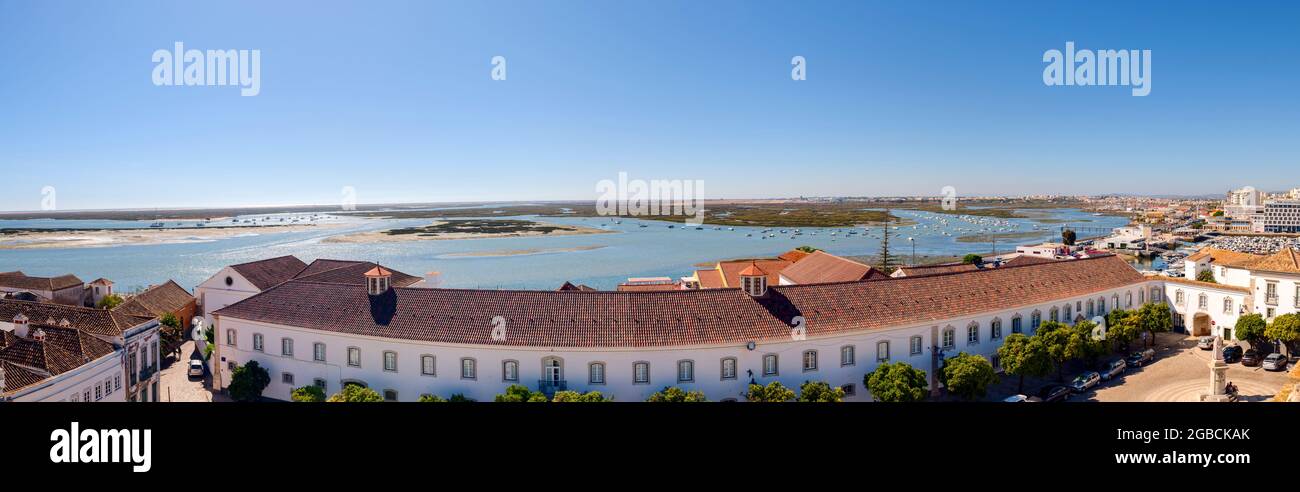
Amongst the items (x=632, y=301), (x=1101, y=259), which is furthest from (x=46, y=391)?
(x=1101, y=259)

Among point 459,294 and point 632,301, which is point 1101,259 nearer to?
point 632,301

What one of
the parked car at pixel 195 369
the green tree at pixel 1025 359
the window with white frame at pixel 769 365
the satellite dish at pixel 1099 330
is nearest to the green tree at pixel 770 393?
the window with white frame at pixel 769 365

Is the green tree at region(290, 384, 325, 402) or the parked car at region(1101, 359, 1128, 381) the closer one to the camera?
the green tree at region(290, 384, 325, 402)

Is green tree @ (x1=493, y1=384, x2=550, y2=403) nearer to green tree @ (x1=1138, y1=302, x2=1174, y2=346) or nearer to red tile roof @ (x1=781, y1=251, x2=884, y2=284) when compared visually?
red tile roof @ (x1=781, y1=251, x2=884, y2=284)

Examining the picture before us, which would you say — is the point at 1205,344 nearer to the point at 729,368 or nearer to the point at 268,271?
the point at 729,368

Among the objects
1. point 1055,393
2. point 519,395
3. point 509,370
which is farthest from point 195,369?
point 1055,393

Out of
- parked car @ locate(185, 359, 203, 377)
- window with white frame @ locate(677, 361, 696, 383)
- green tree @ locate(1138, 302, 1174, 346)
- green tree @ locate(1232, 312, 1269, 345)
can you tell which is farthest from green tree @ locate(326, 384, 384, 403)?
green tree @ locate(1232, 312, 1269, 345)

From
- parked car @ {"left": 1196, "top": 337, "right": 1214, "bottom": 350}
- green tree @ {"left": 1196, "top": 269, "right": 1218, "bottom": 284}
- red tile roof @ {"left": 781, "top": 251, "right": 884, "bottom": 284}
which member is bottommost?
parked car @ {"left": 1196, "top": 337, "right": 1214, "bottom": 350}

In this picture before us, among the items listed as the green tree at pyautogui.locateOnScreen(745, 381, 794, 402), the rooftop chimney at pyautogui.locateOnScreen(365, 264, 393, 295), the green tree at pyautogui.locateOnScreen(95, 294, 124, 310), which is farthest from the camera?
the green tree at pyautogui.locateOnScreen(95, 294, 124, 310)
